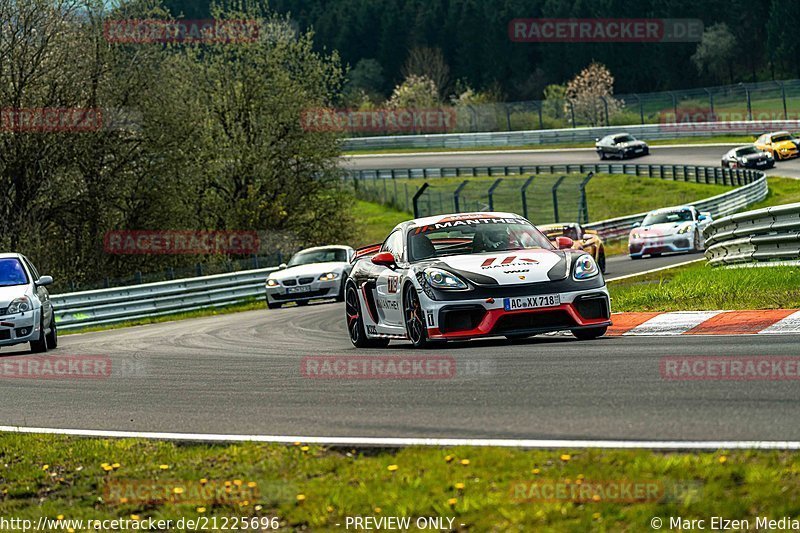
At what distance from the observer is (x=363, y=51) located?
149 metres

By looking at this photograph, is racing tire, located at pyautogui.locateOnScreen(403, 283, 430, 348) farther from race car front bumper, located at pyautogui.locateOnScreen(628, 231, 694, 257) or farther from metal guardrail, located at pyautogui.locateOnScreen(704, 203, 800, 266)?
race car front bumper, located at pyautogui.locateOnScreen(628, 231, 694, 257)

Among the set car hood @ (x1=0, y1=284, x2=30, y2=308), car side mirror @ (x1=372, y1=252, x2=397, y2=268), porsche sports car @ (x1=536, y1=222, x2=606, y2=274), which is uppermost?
car side mirror @ (x1=372, y1=252, x2=397, y2=268)

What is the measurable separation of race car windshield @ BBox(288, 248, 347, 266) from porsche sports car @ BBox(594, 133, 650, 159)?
39.0m

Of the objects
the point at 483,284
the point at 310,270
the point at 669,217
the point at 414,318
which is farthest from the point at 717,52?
the point at 483,284

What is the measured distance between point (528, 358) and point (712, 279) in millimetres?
6757

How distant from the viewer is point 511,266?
37.2ft

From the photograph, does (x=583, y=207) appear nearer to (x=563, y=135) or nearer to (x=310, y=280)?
(x=310, y=280)

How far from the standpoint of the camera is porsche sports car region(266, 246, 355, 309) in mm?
26844

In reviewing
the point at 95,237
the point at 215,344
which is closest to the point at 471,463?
the point at 215,344

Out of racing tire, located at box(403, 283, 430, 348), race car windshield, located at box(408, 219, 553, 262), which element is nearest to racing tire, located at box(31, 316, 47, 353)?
race car windshield, located at box(408, 219, 553, 262)

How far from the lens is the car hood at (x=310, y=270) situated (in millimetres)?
26906

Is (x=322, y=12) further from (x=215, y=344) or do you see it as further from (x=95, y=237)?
(x=215, y=344)

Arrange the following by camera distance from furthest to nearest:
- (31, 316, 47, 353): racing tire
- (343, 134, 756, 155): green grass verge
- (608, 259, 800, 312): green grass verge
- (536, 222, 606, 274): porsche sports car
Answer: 1. (343, 134, 756, 155): green grass verge
2. (536, 222, 606, 274): porsche sports car
3. (31, 316, 47, 353): racing tire
4. (608, 259, 800, 312): green grass verge

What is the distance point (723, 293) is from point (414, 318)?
13.8 feet
